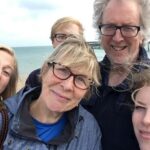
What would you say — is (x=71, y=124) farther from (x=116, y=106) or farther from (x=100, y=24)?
(x=100, y=24)

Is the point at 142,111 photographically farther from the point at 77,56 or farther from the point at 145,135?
the point at 77,56

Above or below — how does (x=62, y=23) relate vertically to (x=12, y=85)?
above

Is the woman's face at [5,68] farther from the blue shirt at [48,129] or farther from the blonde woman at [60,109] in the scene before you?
the blue shirt at [48,129]

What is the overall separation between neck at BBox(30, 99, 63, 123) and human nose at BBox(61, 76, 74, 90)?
0.30 meters

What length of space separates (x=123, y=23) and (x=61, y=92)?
101 cm

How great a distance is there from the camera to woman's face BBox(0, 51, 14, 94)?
402cm

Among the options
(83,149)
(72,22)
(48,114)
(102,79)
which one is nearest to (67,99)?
(48,114)

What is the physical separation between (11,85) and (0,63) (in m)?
0.36

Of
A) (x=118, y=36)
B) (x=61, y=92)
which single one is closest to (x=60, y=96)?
(x=61, y=92)

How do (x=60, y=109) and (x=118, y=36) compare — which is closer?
(x=60, y=109)

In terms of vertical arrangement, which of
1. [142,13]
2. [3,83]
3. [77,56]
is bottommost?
[3,83]

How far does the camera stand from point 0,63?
3.99 m

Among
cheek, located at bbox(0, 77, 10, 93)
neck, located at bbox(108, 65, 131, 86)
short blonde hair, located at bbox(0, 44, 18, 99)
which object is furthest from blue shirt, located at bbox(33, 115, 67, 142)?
short blonde hair, located at bbox(0, 44, 18, 99)

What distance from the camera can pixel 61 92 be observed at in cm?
324
